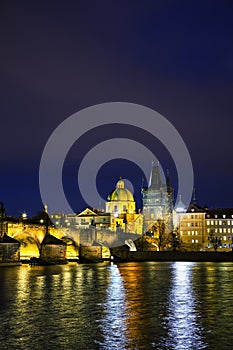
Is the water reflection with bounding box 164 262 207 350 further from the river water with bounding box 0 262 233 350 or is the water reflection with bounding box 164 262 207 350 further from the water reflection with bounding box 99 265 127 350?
the water reflection with bounding box 99 265 127 350

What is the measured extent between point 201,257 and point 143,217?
57556 millimetres

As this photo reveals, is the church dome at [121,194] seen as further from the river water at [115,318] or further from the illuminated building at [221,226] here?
the river water at [115,318]

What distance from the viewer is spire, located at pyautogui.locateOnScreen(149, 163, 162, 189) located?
562 ft

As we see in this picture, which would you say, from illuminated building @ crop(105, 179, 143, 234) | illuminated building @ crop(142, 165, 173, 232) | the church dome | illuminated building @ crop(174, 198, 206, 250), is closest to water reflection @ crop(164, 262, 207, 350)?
illuminated building @ crop(105, 179, 143, 234)

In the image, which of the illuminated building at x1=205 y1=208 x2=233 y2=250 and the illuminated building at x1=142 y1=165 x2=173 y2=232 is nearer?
the illuminated building at x1=205 y1=208 x2=233 y2=250

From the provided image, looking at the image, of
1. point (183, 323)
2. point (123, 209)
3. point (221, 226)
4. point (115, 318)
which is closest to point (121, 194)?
point (123, 209)

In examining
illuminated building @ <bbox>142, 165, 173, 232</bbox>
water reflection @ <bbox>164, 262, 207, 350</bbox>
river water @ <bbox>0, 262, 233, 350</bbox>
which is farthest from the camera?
illuminated building @ <bbox>142, 165, 173, 232</bbox>

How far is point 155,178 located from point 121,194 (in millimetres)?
13530

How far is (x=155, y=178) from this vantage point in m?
173

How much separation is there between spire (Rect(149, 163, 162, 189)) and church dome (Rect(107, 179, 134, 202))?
815cm

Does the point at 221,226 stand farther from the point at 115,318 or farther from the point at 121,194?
the point at 115,318

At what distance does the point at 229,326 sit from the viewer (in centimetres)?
1947

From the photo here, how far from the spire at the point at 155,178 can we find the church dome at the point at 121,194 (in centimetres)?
815

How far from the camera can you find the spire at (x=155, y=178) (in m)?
171
